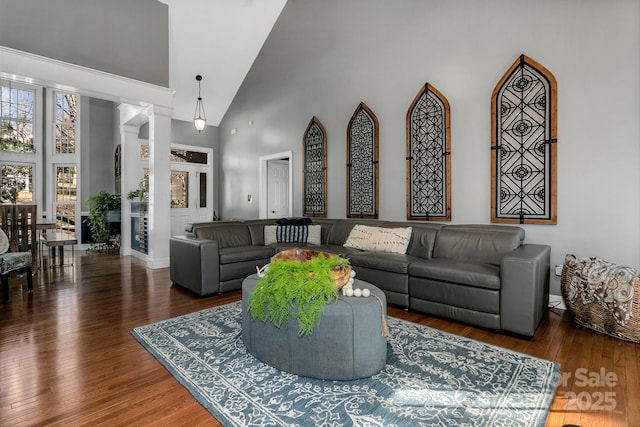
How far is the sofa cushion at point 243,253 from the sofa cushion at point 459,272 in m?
1.97

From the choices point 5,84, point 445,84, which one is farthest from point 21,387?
point 5,84

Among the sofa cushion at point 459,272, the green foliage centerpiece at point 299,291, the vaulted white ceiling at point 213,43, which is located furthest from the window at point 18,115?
the sofa cushion at point 459,272

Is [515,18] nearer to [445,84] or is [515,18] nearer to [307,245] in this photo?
[445,84]

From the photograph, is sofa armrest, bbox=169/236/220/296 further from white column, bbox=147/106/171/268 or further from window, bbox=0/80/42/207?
window, bbox=0/80/42/207

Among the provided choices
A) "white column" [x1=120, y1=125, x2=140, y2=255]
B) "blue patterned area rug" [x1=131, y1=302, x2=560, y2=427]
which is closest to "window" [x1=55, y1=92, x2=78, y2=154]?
"white column" [x1=120, y1=125, x2=140, y2=255]

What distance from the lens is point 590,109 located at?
3.16 m

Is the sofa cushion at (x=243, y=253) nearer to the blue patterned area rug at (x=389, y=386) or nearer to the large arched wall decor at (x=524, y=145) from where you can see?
the blue patterned area rug at (x=389, y=386)

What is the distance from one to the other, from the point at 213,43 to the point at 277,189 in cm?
315

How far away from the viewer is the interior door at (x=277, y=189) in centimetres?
711

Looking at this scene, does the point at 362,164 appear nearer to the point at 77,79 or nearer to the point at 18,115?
the point at 77,79

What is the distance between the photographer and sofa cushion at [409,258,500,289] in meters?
2.80

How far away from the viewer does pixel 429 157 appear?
4324mm

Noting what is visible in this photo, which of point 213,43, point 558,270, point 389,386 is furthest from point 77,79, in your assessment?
point 558,270

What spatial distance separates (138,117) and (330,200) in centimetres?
422
